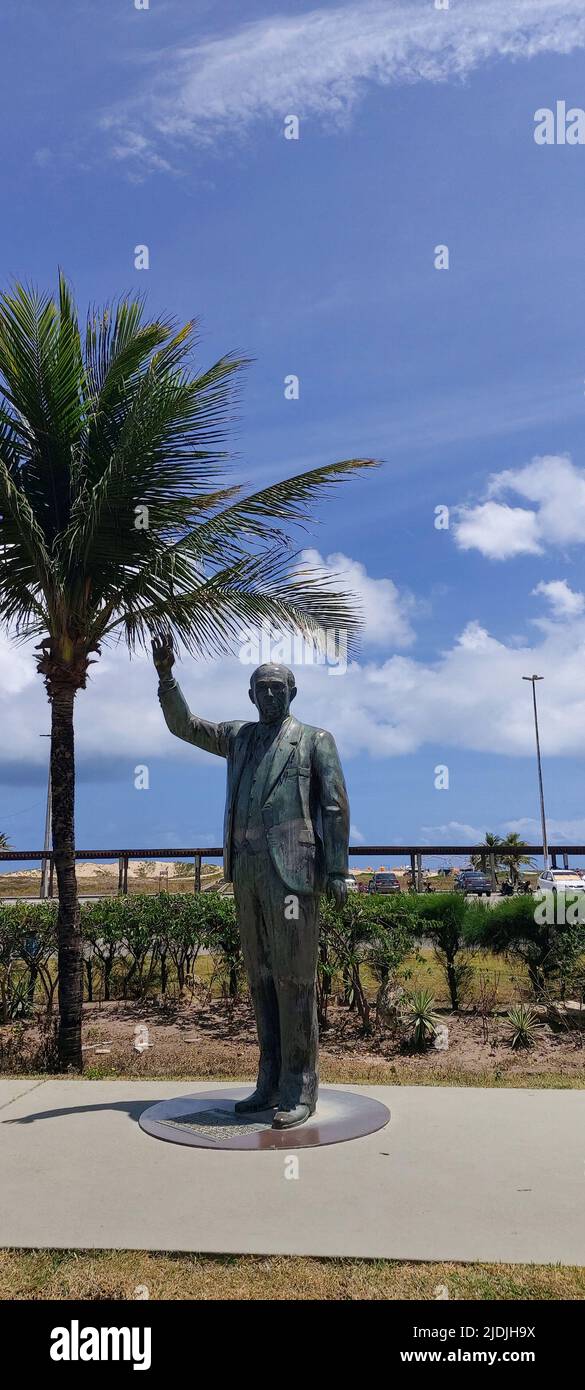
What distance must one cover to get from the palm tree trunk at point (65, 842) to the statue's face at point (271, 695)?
2985mm

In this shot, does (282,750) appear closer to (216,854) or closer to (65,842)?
(65,842)

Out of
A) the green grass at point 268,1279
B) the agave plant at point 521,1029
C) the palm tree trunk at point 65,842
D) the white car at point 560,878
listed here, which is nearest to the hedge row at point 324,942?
the agave plant at point 521,1029

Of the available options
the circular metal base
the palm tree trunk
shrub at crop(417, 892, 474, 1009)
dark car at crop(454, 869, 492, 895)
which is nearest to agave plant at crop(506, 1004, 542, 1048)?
shrub at crop(417, 892, 474, 1009)

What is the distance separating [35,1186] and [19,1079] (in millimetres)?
2827

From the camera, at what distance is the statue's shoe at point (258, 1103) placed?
17.6 ft

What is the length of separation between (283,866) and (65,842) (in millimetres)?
3372

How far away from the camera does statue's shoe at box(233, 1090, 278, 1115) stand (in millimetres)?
5359

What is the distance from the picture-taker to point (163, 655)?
5.69m

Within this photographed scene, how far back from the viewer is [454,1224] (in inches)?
151

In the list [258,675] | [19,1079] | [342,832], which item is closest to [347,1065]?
[19,1079]

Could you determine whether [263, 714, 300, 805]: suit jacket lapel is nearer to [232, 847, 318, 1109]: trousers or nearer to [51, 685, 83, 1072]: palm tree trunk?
[232, 847, 318, 1109]: trousers

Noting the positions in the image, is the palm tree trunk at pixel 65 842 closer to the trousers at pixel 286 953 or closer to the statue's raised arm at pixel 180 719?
the statue's raised arm at pixel 180 719

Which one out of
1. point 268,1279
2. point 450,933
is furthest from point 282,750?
point 450,933
